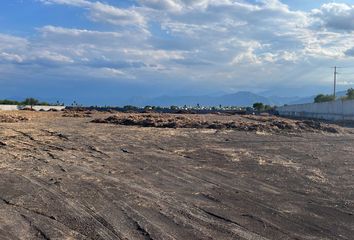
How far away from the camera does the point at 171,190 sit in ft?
41.0

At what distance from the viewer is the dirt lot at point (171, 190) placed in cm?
894

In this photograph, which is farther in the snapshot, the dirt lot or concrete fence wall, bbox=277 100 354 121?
concrete fence wall, bbox=277 100 354 121

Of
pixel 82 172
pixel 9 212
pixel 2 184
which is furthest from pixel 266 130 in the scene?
pixel 9 212

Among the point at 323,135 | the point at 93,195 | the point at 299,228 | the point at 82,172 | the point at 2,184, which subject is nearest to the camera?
the point at 299,228

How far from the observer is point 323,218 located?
33.2 feet

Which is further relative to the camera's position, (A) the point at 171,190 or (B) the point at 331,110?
(B) the point at 331,110

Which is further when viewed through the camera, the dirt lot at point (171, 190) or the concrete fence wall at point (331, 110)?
the concrete fence wall at point (331, 110)

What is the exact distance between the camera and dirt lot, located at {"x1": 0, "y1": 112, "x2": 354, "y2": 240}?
894cm

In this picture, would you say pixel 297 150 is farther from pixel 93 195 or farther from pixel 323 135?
pixel 93 195

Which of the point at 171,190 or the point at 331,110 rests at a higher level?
the point at 331,110

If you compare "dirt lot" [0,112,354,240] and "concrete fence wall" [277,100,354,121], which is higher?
"concrete fence wall" [277,100,354,121]

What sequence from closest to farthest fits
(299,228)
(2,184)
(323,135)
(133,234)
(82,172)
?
1. (133,234)
2. (299,228)
3. (2,184)
4. (82,172)
5. (323,135)

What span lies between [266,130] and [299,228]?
24.1 metres

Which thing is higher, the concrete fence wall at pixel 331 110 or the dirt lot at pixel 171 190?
the concrete fence wall at pixel 331 110
